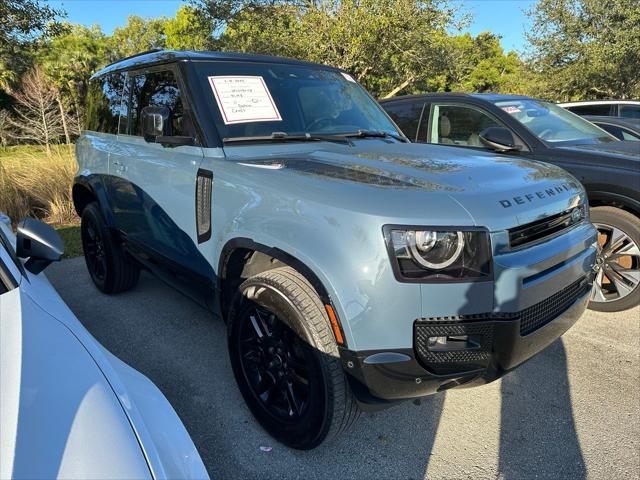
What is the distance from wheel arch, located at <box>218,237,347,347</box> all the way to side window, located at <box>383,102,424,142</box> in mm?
3375

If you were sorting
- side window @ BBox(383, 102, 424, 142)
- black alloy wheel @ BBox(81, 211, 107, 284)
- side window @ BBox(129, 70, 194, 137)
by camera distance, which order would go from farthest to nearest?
side window @ BBox(383, 102, 424, 142) → black alloy wheel @ BBox(81, 211, 107, 284) → side window @ BBox(129, 70, 194, 137)

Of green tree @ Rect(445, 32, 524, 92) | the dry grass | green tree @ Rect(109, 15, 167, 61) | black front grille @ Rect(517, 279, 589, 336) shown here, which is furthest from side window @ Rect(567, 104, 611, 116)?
green tree @ Rect(109, 15, 167, 61)

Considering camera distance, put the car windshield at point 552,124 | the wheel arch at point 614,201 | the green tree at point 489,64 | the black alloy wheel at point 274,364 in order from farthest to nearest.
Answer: the green tree at point 489,64
the car windshield at point 552,124
the wheel arch at point 614,201
the black alloy wheel at point 274,364

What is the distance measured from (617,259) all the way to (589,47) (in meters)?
16.3

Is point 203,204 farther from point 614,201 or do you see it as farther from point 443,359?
point 614,201

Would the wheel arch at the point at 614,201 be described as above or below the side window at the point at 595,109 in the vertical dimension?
below

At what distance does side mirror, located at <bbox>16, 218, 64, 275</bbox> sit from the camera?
2061 millimetres

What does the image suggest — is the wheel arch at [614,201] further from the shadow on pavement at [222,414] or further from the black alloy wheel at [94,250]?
the black alloy wheel at [94,250]

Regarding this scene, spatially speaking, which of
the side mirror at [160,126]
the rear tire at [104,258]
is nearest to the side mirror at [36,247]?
the side mirror at [160,126]

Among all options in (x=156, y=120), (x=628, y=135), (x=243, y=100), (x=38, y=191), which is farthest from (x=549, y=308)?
(x=38, y=191)

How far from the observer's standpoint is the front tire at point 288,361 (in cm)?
205

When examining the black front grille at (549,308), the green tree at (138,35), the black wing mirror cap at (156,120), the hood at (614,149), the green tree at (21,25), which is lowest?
the black front grille at (549,308)

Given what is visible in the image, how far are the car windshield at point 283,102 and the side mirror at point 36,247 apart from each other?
1093 mm

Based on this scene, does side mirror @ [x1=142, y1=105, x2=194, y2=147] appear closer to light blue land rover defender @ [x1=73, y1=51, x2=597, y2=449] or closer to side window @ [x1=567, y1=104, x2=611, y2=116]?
light blue land rover defender @ [x1=73, y1=51, x2=597, y2=449]
